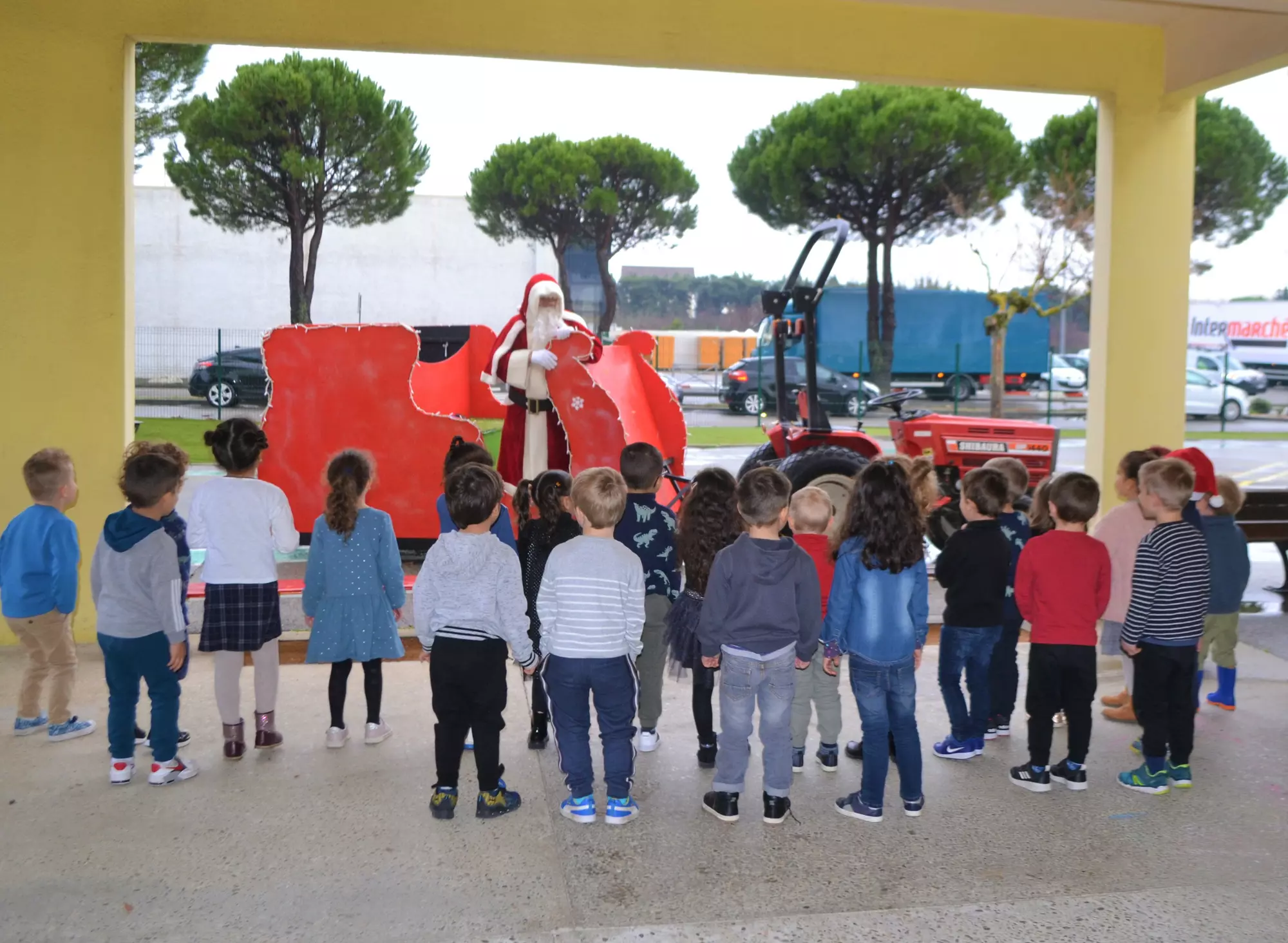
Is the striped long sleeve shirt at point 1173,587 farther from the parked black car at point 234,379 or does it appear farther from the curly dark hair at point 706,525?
the parked black car at point 234,379

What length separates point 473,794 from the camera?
4.12 meters

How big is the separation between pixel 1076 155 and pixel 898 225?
3923 millimetres

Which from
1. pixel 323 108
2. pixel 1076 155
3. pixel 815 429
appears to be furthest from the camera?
pixel 1076 155

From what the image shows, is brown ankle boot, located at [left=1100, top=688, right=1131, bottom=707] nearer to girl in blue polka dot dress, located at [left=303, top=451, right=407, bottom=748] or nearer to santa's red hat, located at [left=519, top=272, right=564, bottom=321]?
girl in blue polka dot dress, located at [left=303, top=451, right=407, bottom=748]

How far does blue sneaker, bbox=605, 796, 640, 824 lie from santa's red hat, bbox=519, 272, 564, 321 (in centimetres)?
342

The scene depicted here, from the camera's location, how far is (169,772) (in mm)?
4168

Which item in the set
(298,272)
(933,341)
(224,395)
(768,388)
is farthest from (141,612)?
(933,341)

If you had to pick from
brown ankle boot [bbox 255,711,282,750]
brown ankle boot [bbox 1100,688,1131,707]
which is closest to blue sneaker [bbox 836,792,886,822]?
brown ankle boot [bbox 1100,688,1131,707]

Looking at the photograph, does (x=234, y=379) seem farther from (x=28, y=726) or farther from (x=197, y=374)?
(x=28, y=726)

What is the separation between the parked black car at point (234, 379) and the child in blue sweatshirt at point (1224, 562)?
15.4 metres

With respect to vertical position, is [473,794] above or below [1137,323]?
below

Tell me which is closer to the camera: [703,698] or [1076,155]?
[703,698]

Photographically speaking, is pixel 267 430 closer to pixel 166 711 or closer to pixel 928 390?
pixel 166 711

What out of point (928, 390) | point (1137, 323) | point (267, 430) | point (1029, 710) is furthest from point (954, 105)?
Result: point (1029, 710)
